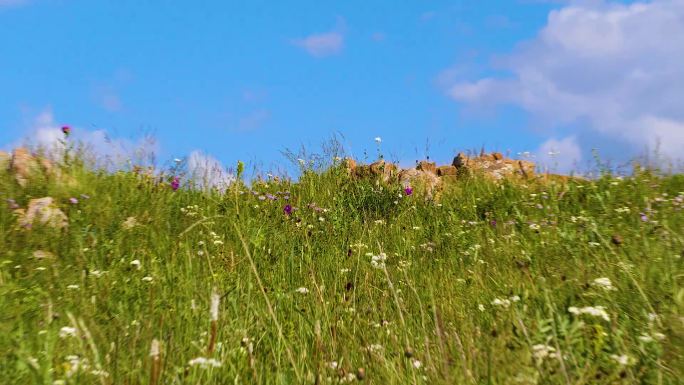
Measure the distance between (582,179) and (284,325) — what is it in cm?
615

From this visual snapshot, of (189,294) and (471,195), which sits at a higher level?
(471,195)

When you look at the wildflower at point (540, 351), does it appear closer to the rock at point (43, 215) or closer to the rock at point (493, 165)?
the rock at point (43, 215)

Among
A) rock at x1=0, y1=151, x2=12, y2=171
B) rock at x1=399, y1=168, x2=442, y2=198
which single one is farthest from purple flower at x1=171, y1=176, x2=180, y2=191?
rock at x1=399, y1=168, x2=442, y2=198

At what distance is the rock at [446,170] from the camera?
967 cm

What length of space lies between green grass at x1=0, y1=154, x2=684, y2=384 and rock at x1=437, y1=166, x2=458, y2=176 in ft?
3.03

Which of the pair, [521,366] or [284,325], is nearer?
[521,366]

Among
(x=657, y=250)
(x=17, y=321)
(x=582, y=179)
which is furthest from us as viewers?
(x=582, y=179)

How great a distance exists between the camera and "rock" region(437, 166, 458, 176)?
381 inches

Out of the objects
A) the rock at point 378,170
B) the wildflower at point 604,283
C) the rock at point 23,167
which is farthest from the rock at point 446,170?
the wildflower at point 604,283

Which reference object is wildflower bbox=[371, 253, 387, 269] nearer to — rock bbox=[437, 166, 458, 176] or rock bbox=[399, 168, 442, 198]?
rock bbox=[399, 168, 442, 198]

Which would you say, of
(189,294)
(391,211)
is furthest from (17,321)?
(391,211)

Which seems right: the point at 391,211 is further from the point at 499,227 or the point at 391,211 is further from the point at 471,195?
the point at 499,227

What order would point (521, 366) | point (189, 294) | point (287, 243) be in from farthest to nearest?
point (287, 243) → point (189, 294) → point (521, 366)

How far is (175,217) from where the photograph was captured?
6359 millimetres
